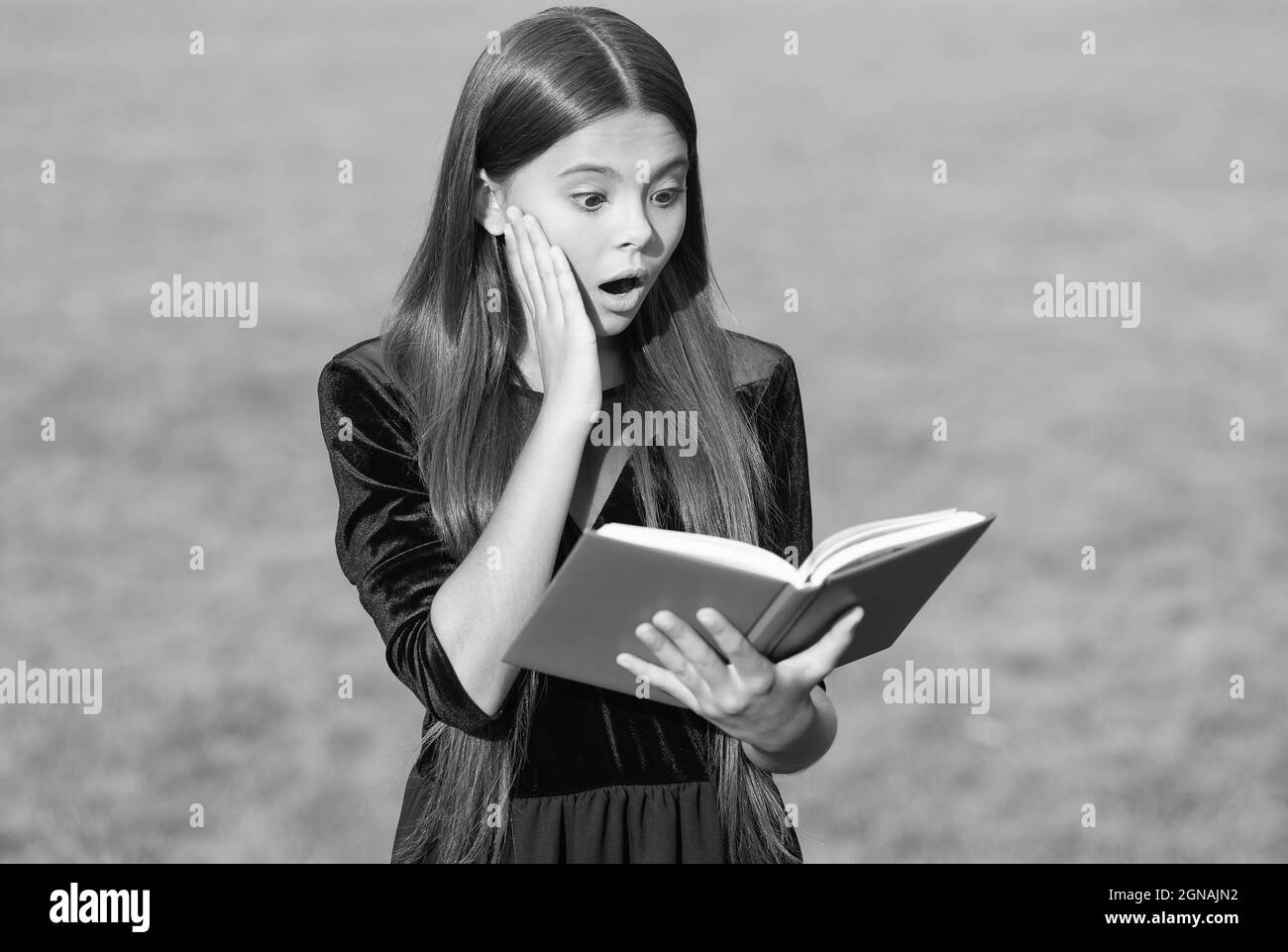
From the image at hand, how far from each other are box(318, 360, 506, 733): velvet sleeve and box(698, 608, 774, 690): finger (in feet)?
1.36

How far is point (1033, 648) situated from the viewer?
7301 mm

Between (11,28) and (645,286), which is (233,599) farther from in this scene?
(11,28)

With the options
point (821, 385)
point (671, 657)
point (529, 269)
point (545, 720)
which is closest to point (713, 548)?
point (671, 657)

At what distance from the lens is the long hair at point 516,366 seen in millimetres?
2748

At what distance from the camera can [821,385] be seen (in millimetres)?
10023

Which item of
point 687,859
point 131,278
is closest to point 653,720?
point 687,859

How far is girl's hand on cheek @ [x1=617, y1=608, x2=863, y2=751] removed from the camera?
2.43 metres

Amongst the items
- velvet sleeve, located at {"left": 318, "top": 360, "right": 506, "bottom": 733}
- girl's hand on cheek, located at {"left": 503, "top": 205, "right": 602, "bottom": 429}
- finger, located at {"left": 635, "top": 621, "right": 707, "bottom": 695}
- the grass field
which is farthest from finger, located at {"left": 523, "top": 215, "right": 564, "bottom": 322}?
finger, located at {"left": 635, "top": 621, "right": 707, "bottom": 695}

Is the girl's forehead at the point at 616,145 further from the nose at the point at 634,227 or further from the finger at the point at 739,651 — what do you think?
the finger at the point at 739,651

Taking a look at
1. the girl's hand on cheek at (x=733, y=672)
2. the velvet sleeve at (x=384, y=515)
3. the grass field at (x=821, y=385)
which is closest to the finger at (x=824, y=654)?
the girl's hand on cheek at (x=733, y=672)

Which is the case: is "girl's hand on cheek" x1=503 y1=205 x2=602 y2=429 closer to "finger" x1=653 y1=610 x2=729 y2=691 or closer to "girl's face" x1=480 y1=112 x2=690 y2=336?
"girl's face" x1=480 y1=112 x2=690 y2=336

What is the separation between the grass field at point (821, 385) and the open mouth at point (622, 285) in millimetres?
491

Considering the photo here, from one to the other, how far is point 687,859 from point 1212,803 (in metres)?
4.00

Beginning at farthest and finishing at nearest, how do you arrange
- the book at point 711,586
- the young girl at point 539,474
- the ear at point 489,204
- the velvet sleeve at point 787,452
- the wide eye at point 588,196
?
the velvet sleeve at point 787,452
the ear at point 489,204
the wide eye at point 588,196
the young girl at point 539,474
the book at point 711,586
